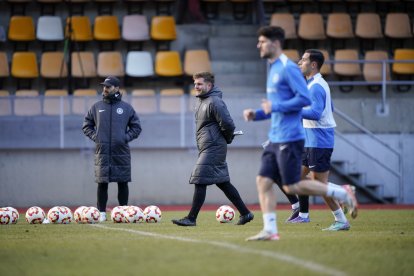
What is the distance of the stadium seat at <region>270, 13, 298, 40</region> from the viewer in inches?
977

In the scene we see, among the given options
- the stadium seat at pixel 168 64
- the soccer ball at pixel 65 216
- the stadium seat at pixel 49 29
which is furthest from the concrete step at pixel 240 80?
A: the soccer ball at pixel 65 216

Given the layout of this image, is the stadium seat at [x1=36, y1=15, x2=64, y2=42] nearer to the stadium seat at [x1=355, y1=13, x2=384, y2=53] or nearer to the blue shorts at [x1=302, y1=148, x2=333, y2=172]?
the stadium seat at [x1=355, y1=13, x2=384, y2=53]

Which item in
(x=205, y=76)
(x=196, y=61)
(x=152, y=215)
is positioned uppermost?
(x=196, y=61)

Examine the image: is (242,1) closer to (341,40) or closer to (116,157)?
(341,40)

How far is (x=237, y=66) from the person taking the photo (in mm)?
24734

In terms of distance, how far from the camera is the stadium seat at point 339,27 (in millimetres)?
25016

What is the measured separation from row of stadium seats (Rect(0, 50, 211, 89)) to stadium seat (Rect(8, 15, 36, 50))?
57cm

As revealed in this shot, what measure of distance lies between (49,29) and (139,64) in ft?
8.05

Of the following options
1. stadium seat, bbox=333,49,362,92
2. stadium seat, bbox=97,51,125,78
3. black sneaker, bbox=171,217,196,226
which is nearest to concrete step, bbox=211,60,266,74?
stadium seat, bbox=333,49,362,92

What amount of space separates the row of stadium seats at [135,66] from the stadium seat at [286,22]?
645 millimetres

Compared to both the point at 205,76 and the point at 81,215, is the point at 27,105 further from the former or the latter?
the point at 205,76

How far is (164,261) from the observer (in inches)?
346

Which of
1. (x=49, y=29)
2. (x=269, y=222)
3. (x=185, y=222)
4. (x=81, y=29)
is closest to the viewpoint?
(x=269, y=222)

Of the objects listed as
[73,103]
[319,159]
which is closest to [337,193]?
[319,159]
